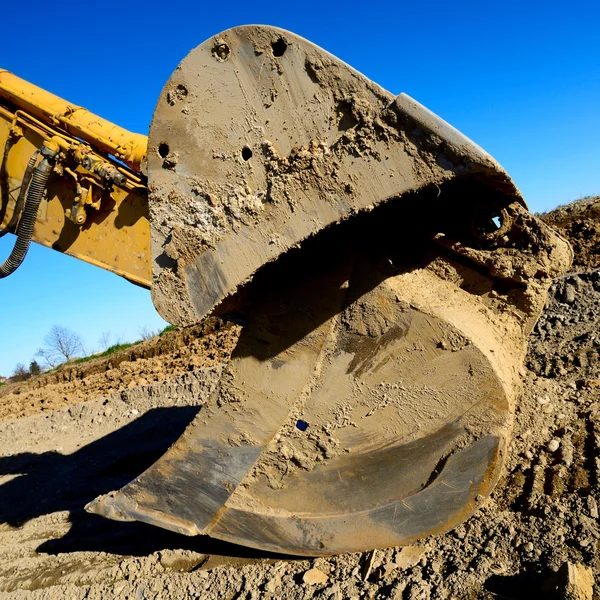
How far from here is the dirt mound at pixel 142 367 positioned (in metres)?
8.56

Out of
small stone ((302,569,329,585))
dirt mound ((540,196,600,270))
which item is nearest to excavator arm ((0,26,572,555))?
small stone ((302,569,329,585))

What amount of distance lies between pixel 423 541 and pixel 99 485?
143 inches

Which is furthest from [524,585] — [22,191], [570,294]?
[570,294]

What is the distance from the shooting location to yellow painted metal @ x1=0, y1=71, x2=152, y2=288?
301 centimetres

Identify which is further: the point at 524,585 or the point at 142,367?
the point at 142,367

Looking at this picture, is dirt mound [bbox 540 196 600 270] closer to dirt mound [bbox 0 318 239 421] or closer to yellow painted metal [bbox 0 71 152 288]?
dirt mound [bbox 0 318 239 421]

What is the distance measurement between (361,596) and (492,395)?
0.98 m

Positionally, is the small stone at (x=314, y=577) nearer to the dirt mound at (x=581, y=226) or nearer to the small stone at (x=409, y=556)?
the small stone at (x=409, y=556)

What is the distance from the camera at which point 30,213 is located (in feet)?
10.1

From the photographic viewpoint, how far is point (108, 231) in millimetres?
3045

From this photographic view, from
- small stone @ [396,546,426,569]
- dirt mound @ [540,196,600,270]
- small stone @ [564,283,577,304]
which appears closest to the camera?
small stone @ [396,546,426,569]

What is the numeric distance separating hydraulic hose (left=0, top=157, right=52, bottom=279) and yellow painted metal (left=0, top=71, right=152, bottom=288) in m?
0.05

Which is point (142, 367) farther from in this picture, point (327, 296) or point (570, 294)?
point (327, 296)

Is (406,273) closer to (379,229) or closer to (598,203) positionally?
(379,229)
